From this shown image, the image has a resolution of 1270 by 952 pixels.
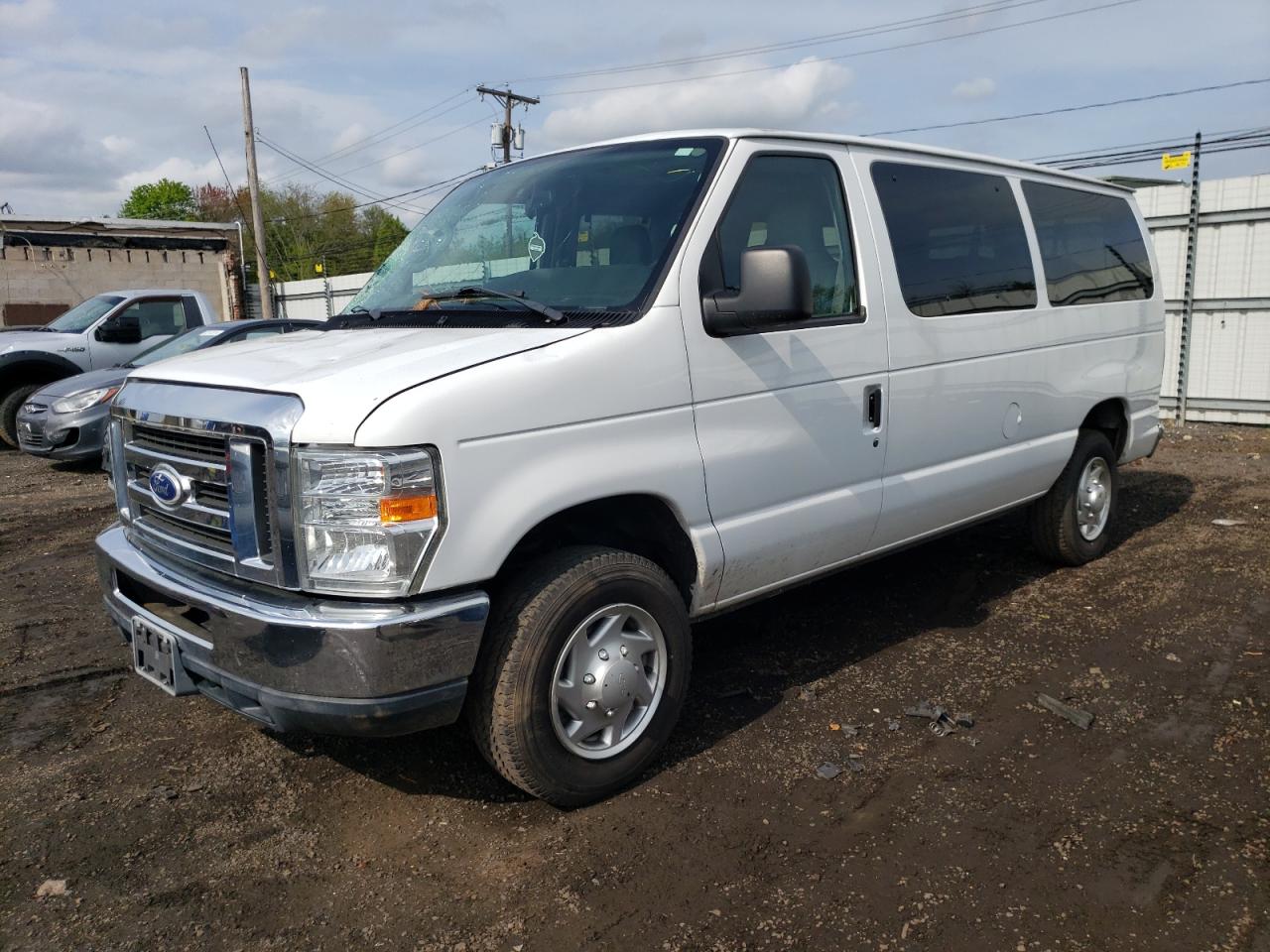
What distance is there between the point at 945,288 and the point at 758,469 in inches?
59.3

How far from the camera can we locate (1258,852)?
2.86m

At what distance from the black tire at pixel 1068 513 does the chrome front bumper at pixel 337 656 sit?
3963mm

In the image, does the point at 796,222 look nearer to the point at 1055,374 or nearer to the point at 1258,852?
the point at 1055,374

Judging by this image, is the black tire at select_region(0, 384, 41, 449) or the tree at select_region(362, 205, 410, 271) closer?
the black tire at select_region(0, 384, 41, 449)

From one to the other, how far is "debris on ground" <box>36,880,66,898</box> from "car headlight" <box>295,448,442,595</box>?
117 centimetres

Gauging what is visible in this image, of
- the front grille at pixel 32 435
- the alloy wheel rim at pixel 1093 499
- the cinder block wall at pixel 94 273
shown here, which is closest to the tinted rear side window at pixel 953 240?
the alloy wheel rim at pixel 1093 499

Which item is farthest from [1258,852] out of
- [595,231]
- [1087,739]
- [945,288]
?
[595,231]

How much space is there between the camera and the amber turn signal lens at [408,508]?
2.58m

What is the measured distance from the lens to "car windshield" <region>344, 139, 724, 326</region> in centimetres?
333

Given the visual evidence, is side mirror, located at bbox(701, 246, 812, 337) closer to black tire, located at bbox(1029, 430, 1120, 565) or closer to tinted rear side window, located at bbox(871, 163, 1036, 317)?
tinted rear side window, located at bbox(871, 163, 1036, 317)

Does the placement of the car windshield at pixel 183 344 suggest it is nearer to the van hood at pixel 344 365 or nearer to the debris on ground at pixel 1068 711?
the van hood at pixel 344 365

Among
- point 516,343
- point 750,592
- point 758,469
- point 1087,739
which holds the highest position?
point 516,343

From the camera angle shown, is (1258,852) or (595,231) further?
(595,231)

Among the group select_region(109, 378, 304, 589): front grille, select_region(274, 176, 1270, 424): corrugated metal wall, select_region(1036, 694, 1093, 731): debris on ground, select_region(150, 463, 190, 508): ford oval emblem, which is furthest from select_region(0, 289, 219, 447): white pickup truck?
select_region(274, 176, 1270, 424): corrugated metal wall
